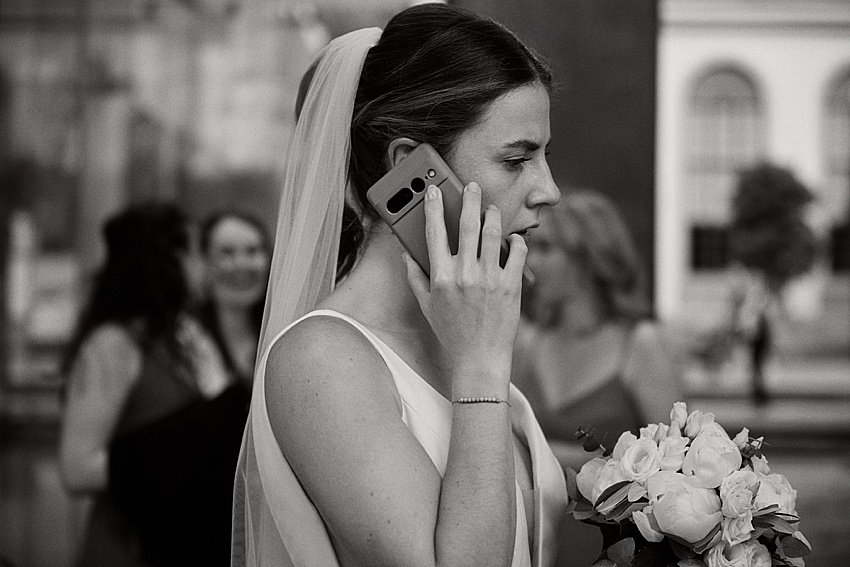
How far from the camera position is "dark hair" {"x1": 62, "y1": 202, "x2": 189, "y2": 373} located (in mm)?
3863

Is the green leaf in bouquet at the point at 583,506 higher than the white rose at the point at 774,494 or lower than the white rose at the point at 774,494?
lower

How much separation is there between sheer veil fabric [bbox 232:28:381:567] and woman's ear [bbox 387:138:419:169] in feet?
0.41

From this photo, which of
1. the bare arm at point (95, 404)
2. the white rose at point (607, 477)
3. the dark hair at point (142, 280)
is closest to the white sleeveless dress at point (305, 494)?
the white rose at point (607, 477)

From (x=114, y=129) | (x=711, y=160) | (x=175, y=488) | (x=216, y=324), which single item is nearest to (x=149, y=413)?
(x=175, y=488)

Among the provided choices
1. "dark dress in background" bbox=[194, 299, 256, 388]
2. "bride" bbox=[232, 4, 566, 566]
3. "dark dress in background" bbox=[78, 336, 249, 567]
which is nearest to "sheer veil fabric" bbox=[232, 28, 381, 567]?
"bride" bbox=[232, 4, 566, 566]

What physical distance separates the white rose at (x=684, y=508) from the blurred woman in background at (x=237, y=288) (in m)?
2.81

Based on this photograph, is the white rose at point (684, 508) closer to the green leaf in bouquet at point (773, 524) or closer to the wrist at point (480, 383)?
the green leaf in bouquet at point (773, 524)

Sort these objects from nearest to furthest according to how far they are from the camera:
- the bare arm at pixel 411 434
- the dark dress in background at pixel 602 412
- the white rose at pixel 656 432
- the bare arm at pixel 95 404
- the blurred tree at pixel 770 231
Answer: the bare arm at pixel 411 434
the white rose at pixel 656 432
the bare arm at pixel 95 404
the dark dress in background at pixel 602 412
the blurred tree at pixel 770 231

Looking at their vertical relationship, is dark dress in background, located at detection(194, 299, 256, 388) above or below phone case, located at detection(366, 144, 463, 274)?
below

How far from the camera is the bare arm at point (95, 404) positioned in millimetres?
3555

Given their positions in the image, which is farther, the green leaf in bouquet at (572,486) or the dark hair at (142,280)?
the dark hair at (142,280)

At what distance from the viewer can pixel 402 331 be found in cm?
181

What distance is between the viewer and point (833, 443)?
12.7 meters

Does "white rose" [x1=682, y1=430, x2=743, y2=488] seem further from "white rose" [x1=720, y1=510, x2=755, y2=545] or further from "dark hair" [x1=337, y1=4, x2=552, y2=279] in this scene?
"dark hair" [x1=337, y1=4, x2=552, y2=279]
